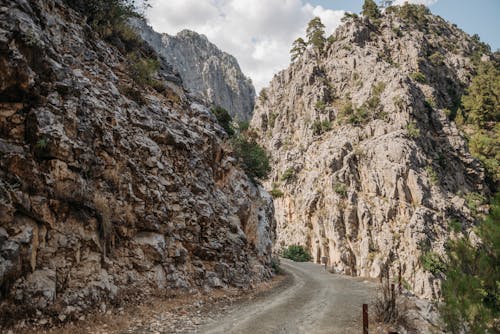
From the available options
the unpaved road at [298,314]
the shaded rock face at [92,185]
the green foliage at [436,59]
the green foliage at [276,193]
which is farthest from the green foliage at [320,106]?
the unpaved road at [298,314]

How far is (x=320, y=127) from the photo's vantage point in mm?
64750

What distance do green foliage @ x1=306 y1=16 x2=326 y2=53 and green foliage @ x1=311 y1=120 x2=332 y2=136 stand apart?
24789 millimetres

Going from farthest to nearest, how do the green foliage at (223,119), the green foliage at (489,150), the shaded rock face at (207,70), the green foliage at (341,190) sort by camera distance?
the shaded rock face at (207,70), the green foliage at (489,150), the green foliage at (341,190), the green foliage at (223,119)

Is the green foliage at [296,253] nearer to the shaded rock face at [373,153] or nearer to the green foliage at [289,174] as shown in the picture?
the shaded rock face at [373,153]

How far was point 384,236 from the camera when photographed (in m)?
46.4

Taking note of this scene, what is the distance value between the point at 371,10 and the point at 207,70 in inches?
2390

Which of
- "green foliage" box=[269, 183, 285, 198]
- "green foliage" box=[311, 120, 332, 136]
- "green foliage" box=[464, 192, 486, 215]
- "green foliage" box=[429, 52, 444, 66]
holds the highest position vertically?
"green foliage" box=[429, 52, 444, 66]

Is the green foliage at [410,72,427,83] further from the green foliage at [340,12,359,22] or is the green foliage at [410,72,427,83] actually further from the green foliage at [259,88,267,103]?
the green foliage at [259,88,267,103]

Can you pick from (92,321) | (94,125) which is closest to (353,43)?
(94,125)

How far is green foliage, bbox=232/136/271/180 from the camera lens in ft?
85.3

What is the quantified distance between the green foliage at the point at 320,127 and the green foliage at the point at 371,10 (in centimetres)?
3633

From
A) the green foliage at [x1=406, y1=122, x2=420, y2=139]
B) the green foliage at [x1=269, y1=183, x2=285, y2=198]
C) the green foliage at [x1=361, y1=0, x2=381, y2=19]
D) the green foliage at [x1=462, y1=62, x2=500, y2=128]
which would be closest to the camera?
the green foliage at [x1=406, y1=122, x2=420, y2=139]

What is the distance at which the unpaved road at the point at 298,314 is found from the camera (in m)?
10.4

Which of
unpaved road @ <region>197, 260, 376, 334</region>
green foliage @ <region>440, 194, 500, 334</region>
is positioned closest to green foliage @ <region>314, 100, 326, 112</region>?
unpaved road @ <region>197, 260, 376, 334</region>
